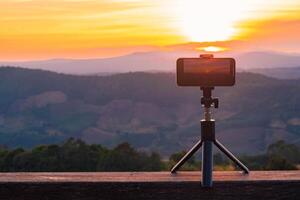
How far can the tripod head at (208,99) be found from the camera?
12.7 feet

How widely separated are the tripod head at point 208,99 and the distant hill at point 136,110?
26909mm

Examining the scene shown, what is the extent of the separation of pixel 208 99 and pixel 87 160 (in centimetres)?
450

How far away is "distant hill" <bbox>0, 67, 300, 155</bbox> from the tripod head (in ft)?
88.3

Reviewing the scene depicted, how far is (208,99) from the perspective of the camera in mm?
3875

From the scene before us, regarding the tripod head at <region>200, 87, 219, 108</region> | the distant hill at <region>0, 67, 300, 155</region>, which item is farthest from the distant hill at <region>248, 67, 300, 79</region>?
the tripod head at <region>200, 87, 219, 108</region>

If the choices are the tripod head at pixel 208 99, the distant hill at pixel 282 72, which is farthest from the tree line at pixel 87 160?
the distant hill at pixel 282 72

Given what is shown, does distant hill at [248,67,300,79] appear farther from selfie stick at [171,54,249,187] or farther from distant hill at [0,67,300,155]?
selfie stick at [171,54,249,187]

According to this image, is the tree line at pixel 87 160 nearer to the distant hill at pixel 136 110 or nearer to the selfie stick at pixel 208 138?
the selfie stick at pixel 208 138

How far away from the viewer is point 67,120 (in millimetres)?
40531

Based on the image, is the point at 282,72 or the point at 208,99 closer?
the point at 208,99

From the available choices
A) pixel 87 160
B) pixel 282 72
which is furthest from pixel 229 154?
pixel 282 72

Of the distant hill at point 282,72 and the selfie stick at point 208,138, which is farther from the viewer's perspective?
the distant hill at point 282,72

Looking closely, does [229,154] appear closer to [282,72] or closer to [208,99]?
[208,99]

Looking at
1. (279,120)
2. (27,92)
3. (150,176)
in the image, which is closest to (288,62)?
(279,120)
